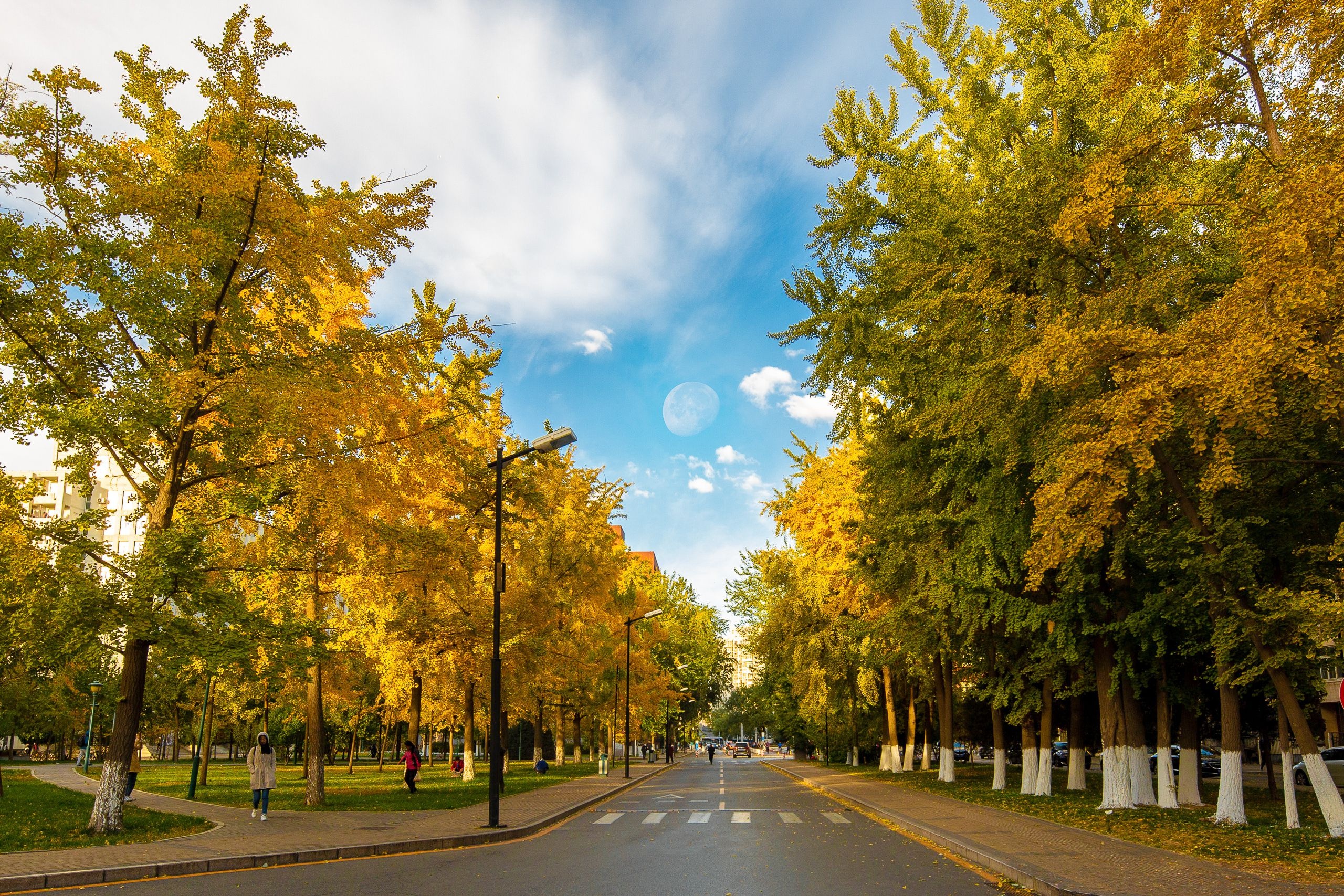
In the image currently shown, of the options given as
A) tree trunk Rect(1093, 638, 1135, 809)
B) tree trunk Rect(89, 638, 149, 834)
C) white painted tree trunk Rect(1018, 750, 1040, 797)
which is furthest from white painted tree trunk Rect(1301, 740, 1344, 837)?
tree trunk Rect(89, 638, 149, 834)

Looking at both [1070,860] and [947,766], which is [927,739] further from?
[1070,860]

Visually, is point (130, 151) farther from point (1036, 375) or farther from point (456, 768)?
point (456, 768)

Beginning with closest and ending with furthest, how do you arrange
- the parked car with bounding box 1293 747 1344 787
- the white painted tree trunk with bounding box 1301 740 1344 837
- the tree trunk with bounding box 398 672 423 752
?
the white painted tree trunk with bounding box 1301 740 1344 837, the parked car with bounding box 1293 747 1344 787, the tree trunk with bounding box 398 672 423 752

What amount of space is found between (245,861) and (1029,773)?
1953 cm

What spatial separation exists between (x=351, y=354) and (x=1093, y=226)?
13.3 m

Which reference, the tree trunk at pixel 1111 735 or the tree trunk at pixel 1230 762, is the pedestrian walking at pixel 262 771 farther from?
the tree trunk at pixel 1230 762

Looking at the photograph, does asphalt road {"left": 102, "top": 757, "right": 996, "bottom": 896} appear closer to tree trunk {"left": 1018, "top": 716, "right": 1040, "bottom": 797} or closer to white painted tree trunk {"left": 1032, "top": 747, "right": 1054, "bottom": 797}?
white painted tree trunk {"left": 1032, "top": 747, "right": 1054, "bottom": 797}

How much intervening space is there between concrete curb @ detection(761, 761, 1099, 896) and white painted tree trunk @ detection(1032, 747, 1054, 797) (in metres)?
5.57

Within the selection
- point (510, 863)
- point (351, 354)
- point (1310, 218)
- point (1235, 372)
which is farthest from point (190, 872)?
point (1310, 218)

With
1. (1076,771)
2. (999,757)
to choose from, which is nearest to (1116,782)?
(1076,771)

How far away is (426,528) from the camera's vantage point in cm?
1895

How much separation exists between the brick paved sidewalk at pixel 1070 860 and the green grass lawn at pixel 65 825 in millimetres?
12843

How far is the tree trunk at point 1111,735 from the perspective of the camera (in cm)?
1802

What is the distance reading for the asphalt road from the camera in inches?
385
